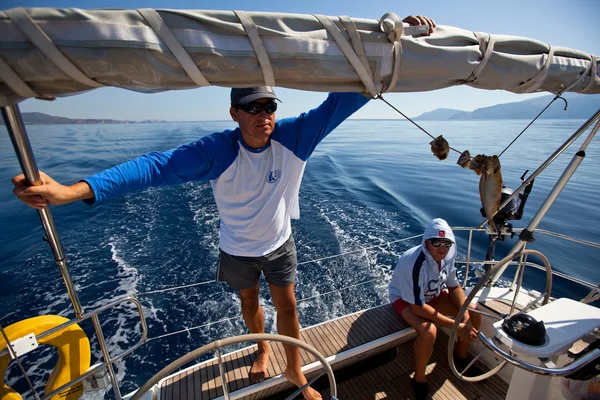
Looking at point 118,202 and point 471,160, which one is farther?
point 118,202

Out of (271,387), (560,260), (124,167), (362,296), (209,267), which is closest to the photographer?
(124,167)

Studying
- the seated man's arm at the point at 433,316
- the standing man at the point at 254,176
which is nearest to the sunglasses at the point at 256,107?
the standing man at the point at 254,176

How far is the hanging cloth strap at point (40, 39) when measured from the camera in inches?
28.3

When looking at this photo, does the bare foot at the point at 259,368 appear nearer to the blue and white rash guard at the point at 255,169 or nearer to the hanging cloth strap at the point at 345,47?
the blue and white rash guard at the point at 255,169

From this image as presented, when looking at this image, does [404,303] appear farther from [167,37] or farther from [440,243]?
[167,37]

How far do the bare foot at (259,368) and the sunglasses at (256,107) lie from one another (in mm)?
1746

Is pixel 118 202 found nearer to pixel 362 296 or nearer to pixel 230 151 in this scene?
pixel 362 296

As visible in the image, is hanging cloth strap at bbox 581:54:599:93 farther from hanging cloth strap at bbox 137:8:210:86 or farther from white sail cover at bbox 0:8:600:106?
hanging cloth strap at bbox 137:8:210:86

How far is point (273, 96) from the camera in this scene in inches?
55.7

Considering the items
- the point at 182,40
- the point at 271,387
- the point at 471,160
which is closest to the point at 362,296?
the point at 271,387

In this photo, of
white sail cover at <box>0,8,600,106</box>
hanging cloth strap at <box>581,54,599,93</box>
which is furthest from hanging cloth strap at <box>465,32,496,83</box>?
hanging cloth strap at <box>581,54,599,93</box>

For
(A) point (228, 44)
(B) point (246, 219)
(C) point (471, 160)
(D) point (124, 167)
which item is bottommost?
(B) point (246, 219)

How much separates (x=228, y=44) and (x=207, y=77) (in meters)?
0.12

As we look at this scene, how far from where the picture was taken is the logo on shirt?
5.22 ft
